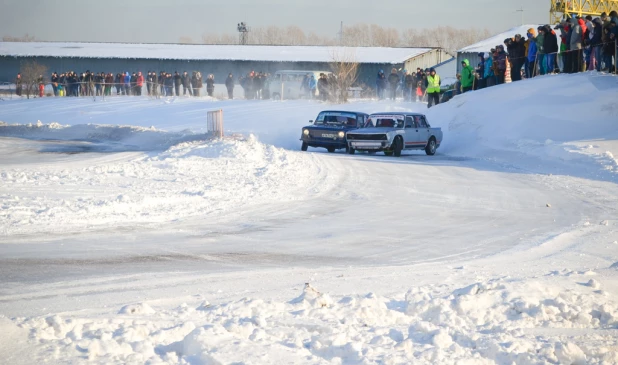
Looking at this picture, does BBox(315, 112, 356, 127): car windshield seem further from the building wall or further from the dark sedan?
the building wall

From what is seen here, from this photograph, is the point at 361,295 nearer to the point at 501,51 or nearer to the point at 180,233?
the point at 180,233

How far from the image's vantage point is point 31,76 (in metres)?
58.3

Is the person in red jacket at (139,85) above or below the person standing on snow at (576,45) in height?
below

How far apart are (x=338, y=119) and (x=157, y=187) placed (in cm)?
1291

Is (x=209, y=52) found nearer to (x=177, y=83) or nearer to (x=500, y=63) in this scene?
(x=177, y=83)

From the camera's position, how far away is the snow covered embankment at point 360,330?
18.4 feet

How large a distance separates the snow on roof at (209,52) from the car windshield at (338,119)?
3367cm

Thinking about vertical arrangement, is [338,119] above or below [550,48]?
below

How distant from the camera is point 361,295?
741 cm

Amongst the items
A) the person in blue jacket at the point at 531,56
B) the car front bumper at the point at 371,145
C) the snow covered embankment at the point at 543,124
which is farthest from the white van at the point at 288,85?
the car front bumper at the point at 371,145

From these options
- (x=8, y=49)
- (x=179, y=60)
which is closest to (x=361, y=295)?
(x=179, y=60)

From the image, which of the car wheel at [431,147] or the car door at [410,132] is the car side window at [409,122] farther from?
the car wheel at [431,147]

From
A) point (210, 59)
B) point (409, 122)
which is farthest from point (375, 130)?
point (210, 59)

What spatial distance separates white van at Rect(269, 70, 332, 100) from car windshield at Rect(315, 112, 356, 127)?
59.4 feet
